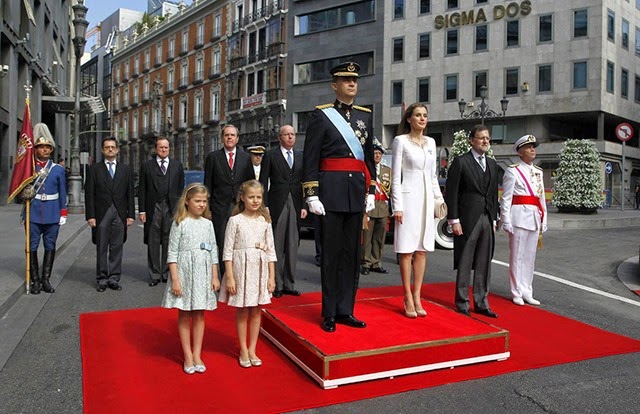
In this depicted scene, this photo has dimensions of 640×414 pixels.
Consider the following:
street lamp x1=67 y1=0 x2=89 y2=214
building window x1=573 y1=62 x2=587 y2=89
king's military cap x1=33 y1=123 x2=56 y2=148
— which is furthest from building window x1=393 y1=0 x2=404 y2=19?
king's military cap x1=33 y1=123 x2=56 y2=148

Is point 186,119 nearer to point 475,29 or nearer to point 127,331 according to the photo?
point 475,29

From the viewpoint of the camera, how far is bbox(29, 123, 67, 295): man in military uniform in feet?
23.2

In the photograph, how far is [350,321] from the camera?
484 centimetres

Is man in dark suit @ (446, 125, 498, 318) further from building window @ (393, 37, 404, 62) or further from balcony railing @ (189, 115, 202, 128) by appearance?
balcony railing @ (189, 115, 202, 128)

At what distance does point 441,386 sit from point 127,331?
294 centimetres

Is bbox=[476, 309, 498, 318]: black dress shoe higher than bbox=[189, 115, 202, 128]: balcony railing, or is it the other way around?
bbox=[189, 115, 202, 128]: balcony railing

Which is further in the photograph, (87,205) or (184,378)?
(87,205)

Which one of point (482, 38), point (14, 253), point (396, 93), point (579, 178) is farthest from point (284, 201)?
point (396, 93)

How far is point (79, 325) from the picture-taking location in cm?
564

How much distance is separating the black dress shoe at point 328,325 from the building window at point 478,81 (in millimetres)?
35169

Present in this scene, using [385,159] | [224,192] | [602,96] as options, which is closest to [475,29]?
[602,96]

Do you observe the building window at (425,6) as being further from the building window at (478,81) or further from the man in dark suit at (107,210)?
the man in dark suit at (107,210)

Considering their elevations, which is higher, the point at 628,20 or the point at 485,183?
the point at 628,20

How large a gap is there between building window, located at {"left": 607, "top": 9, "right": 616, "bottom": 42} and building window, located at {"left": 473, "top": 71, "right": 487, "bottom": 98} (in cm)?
740
